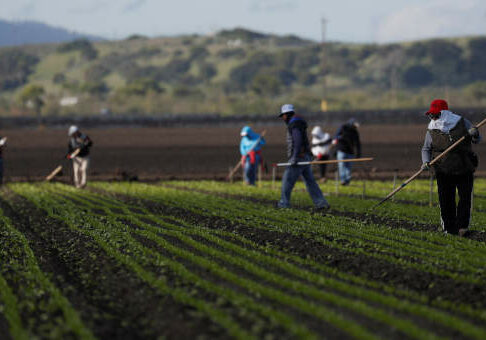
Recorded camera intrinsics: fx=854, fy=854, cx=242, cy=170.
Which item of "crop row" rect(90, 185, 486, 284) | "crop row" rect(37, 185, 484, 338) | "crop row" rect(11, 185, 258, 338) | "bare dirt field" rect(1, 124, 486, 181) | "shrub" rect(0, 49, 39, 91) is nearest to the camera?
"crop row" rect(37, 185, 484, 338)

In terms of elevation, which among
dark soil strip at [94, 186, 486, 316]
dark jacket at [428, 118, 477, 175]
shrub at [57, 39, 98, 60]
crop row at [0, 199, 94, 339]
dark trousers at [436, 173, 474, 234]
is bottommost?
Answer: crop row at [0, 199, 94, 339]

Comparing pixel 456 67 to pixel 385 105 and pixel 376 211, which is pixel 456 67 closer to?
pixel 385 105

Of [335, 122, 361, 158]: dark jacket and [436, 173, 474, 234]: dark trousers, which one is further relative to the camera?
[335, 122, 361, 158]: dark jacket

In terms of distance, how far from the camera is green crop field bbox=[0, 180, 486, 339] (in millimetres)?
8031

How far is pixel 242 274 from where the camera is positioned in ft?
34.3

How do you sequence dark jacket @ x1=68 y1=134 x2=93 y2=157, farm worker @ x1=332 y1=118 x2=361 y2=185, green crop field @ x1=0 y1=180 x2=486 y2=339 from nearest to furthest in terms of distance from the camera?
green crop field @ x1=0 y1=180 x2=486 y2=339 → farm worker @ x1=332 y1=118 x2=361 y2=185 → dark jacket @ x1=68 y1=134 x2=93 y2=157

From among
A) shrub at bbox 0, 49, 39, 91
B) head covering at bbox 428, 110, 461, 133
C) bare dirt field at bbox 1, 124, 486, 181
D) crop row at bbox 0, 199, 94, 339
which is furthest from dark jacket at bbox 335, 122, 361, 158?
shrub at bbox 0, 49, 39, 91

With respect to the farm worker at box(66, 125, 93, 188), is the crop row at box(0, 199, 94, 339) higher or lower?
lower

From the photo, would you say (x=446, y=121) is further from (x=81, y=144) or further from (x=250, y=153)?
(x=81, y=144)

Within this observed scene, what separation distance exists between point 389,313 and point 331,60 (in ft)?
496

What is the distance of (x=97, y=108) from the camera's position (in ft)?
319

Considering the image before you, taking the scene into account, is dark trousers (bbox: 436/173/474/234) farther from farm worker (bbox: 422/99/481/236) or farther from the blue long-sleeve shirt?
the blue long-sleeve shirt

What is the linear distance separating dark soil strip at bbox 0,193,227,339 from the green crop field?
20 mm

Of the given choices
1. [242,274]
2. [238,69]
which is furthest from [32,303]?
[238,69]
